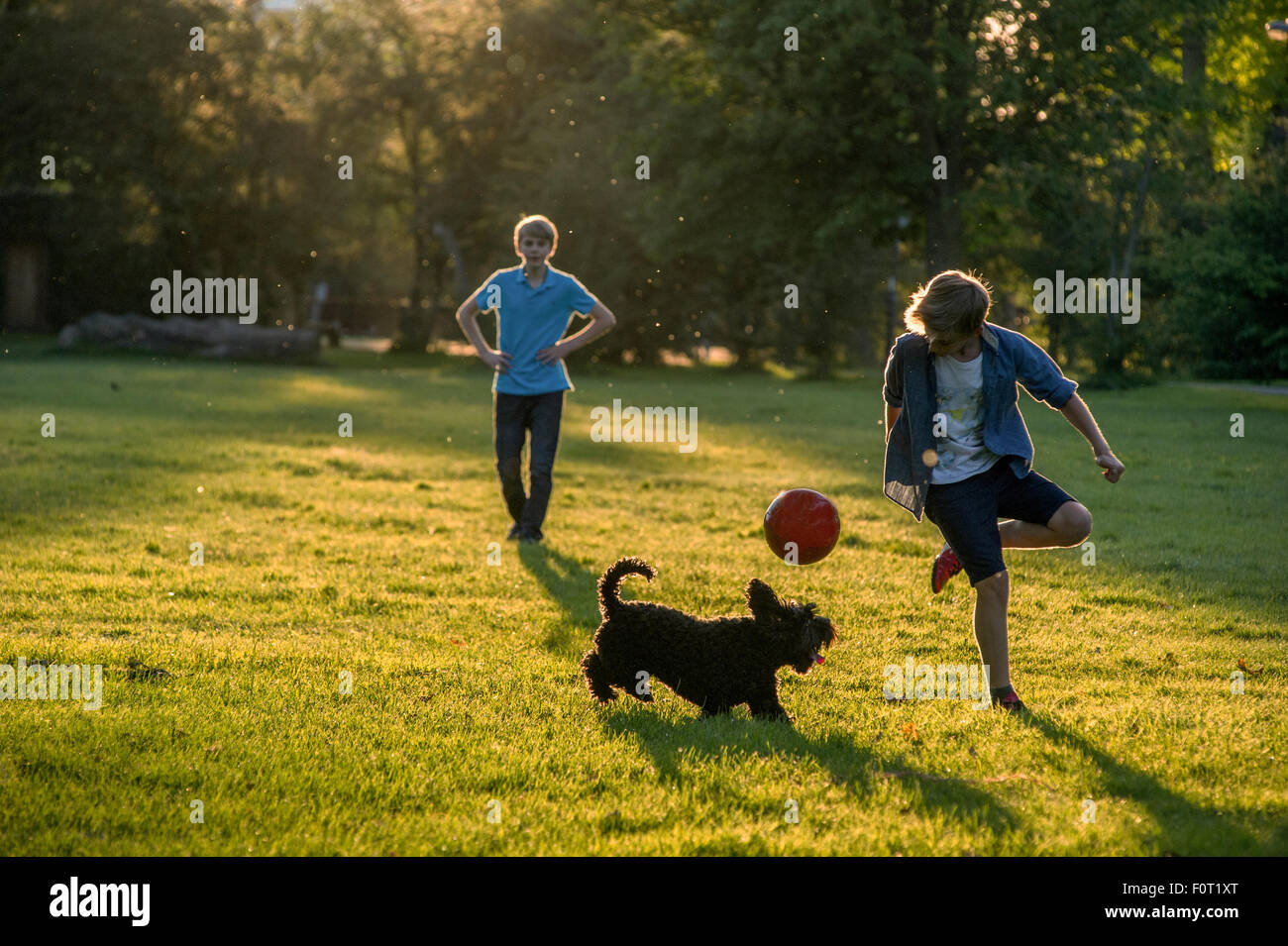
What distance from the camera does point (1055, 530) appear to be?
5289mm

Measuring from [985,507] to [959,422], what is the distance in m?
0.39

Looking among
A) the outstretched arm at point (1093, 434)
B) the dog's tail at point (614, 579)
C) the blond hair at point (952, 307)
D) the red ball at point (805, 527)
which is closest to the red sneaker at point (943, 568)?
the red ball at point (805, 527)

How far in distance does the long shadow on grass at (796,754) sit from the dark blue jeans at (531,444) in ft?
14.2

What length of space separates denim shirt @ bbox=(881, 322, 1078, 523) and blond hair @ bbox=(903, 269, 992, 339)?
0.21 m

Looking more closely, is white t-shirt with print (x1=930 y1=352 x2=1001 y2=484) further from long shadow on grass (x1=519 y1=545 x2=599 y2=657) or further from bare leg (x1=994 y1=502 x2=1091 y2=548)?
long shadow on grass (x1=519 y1=545 x2=599 y2=657)

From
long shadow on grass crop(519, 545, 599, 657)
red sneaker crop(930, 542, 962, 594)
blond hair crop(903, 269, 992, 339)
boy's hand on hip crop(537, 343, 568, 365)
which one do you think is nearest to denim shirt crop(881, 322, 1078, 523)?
blond hair crop(903, 269, 992, 339)

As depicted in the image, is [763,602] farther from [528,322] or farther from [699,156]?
[699,156]

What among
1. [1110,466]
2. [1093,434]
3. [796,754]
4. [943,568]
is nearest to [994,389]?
[1093,434]

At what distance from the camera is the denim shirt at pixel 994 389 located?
5141 mm

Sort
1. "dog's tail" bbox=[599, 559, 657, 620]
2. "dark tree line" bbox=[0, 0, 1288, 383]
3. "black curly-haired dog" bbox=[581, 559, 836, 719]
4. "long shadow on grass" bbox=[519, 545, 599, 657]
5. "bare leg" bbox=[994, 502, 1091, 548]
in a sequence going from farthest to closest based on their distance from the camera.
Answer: "dark tree line" bbox=[0, 0, 1288, 383]
"long shadow on grass" bbox=[519, 545, 599, 657]
"bare leg" bbox=[994, 502, 1091, 548]
"dog's tail" bbox=[599, 559, 657, 620]
"black curly-haired dog" bbox=[581, 559, 836, 719]

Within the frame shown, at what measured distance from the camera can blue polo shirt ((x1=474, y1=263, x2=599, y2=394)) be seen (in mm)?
9281

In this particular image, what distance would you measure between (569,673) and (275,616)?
214 centimetres

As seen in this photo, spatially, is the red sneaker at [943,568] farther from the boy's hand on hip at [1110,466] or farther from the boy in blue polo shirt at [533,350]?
the boy in blue polo shirt at [533,350]

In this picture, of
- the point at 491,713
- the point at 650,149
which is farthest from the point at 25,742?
the point at 650,149
